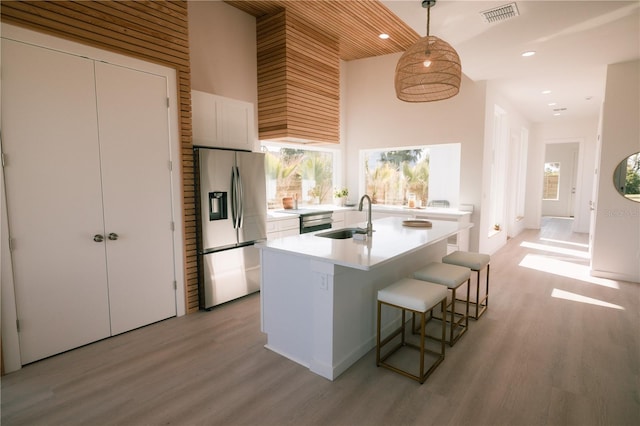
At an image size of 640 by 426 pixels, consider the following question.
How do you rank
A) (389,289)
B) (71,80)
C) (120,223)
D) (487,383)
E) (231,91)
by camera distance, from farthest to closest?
1. (231,91)
2. (120,223)
3. (71,80)
4. (389,289)
5. (487,383)

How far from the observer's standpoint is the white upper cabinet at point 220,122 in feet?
12.5

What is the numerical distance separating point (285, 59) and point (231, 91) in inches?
33.7

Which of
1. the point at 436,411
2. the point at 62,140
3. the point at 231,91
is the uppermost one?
the point at 231,91

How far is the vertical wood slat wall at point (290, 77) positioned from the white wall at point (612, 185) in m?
3.93

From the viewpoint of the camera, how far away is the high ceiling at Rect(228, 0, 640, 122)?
9.72 ft

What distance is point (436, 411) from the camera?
2107mm

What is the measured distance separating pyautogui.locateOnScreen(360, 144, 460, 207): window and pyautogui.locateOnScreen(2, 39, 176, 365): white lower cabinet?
4330mm

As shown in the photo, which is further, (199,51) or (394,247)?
(199,51)

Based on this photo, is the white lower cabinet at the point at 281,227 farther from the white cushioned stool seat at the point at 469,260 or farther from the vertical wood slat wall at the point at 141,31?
the white cushioned stool seat at the point at 469,260

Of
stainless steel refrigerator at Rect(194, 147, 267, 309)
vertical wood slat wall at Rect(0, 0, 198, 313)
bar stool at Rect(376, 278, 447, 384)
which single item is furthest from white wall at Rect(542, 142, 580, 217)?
vertical wood slat wall at Rect(0, 0, 198, 313)

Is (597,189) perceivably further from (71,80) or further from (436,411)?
(71,80)

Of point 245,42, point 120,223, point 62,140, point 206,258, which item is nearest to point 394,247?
point 206,258

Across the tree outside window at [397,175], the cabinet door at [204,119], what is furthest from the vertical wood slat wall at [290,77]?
the tree outside window at [397,175]

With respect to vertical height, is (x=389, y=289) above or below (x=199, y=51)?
below
